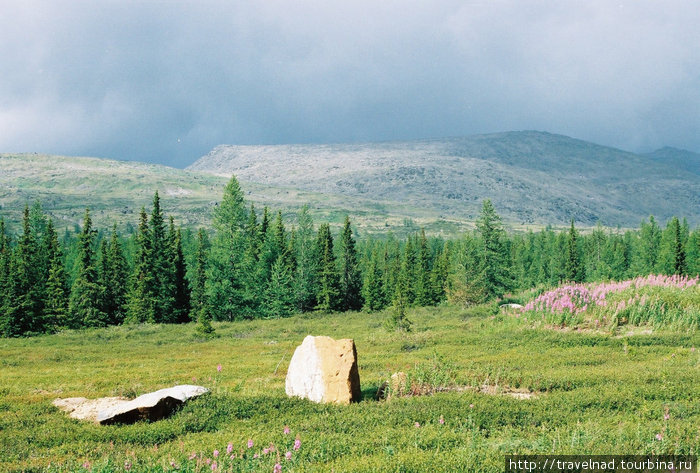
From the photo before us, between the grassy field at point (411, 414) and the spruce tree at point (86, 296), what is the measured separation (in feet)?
118

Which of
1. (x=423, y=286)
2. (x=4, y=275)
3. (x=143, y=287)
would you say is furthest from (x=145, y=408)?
(x=423, y=286)

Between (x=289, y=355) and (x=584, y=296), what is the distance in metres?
17.2

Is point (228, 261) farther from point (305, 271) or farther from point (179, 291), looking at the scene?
point (305, 271)

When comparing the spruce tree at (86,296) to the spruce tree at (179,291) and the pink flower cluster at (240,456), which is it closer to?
the spruce tree at (179,291)

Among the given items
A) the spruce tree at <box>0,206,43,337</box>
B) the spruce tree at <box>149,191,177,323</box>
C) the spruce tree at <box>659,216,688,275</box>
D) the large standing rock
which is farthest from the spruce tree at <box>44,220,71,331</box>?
the spruce tree at <box>659,216,688,275</box>

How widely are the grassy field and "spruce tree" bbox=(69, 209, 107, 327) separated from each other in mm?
36061

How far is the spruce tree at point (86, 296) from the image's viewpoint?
189ft

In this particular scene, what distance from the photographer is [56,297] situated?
57938 mm

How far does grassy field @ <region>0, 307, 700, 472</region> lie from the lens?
28.6 feet

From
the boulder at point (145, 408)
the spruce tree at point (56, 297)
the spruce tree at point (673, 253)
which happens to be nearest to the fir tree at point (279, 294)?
the spruce tree at point (56, 297)

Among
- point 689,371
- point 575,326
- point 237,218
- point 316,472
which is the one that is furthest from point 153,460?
point 237,218

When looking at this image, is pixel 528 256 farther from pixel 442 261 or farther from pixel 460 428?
pixel 460 428

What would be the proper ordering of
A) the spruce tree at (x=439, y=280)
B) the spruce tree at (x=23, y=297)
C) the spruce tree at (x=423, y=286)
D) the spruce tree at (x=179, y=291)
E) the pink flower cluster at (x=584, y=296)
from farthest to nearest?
the spruce tree at (x=439, y=280) < the spruce tree at (x=423, y=286) < the spruce tree at (x=179, y=291) < the spruce tree at (x=23, y=297) < the pink flower cluster at (x=584, y=296)

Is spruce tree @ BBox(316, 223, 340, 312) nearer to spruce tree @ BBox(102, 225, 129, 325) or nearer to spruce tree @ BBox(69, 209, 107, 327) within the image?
spruce tree @ BBox(102, 225, 129, 325)
